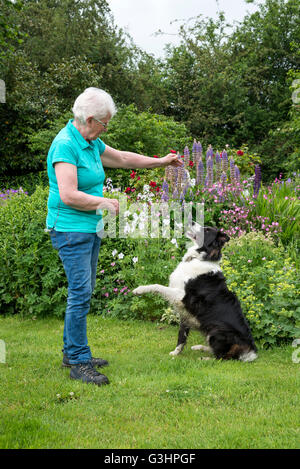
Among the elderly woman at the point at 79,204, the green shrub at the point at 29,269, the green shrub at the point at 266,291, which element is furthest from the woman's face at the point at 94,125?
the green shrub at the point at 29,269

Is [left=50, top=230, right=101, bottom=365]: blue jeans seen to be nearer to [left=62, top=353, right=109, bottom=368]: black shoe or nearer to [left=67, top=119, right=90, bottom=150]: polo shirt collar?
[left=62, top=353, right=109, bottom=368]: black shoe

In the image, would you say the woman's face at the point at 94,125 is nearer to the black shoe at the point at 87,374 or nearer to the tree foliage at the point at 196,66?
the black shoe at the point at 87,374

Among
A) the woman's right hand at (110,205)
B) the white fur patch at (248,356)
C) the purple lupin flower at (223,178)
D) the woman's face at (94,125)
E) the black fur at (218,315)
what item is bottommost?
the white fur patch at (248,356)

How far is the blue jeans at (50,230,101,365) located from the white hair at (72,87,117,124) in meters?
0.91

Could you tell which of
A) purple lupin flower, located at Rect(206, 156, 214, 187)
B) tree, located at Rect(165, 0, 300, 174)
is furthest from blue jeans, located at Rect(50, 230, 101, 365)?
tree, located at Rect(165, 0, 300, 174)

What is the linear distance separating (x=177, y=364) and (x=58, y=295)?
82.2 inches

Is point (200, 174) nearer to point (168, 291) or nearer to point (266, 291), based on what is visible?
point (266, 291)

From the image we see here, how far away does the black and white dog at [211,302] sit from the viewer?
386 cm

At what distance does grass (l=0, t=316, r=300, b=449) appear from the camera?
2.56 meters

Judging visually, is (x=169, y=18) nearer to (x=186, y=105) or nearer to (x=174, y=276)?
(x=186, y=105)

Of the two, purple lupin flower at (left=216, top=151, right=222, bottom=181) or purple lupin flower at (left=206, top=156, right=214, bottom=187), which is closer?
purple lupin flower at (left=206, top=156, right=214, bottom=187)

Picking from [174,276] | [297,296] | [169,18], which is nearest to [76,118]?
[174,276]

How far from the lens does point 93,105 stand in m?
3.11

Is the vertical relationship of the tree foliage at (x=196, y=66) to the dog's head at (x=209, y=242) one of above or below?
above
